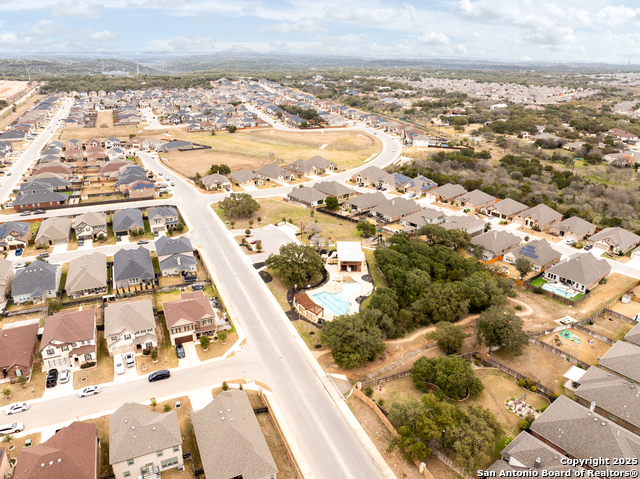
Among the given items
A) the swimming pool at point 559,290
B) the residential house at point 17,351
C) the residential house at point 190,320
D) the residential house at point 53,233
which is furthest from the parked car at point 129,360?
the swimming pool at point 559,290

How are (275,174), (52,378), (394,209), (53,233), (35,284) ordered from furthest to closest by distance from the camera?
(275,174) → (394,209) → (53,233) → (35,284) → (52,378)

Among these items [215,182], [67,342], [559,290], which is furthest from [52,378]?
[559,290]

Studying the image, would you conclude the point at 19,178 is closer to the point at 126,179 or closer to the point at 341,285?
the point at 126,179

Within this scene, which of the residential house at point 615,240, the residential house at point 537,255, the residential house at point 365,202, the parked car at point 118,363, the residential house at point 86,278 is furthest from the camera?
the residential house at point 365,202

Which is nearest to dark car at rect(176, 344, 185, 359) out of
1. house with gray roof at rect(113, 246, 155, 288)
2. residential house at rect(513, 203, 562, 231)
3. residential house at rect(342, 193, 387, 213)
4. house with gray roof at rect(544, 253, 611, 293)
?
house with gray roof at rect(113, 246, 155, 288)

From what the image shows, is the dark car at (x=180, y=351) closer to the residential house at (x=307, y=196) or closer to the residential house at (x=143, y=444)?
the residential house at (x=143, y=444)

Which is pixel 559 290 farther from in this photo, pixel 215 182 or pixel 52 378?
pixel 215 182

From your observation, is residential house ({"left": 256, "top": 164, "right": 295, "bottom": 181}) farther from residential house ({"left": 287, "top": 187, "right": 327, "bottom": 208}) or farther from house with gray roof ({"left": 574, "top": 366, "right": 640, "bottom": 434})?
house with gray roof ({"left": 574, "top": 366, "right": 640, "bottom": 434})

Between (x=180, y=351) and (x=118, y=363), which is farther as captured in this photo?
(x=180, y=351)
